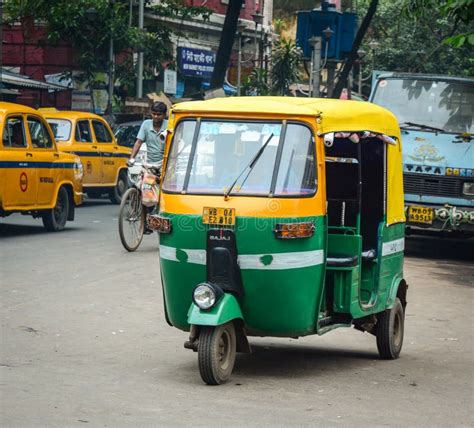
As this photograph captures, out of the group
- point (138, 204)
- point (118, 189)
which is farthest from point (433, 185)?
point (118, 189)

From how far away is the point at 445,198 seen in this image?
651 inches

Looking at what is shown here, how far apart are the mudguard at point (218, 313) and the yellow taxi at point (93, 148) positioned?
15.7 m

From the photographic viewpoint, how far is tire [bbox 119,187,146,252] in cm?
1553

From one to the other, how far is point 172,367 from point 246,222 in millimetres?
1266

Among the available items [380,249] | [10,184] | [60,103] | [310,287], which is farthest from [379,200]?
[60,103]

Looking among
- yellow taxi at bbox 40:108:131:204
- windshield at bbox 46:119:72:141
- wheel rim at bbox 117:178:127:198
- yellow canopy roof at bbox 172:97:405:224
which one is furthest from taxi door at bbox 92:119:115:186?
yellow canopy roof at bbox 172:97:405:224

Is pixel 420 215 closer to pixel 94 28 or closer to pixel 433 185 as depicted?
pixel 433 185

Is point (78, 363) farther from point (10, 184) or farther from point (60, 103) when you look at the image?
point (60, 103)

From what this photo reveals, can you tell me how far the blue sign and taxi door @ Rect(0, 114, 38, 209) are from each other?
974 inches

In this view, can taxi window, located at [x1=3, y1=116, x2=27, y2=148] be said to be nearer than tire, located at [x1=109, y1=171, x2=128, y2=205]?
Yes

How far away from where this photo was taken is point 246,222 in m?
7.75

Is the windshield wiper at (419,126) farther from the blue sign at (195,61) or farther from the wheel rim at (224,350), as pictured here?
the blue sign at (195,61)

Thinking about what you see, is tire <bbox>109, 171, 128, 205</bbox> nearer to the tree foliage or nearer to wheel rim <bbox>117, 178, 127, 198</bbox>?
wheel rim <bbox>117, 178, 127, 198</bbox>

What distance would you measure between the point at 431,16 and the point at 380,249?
36.6 meters
